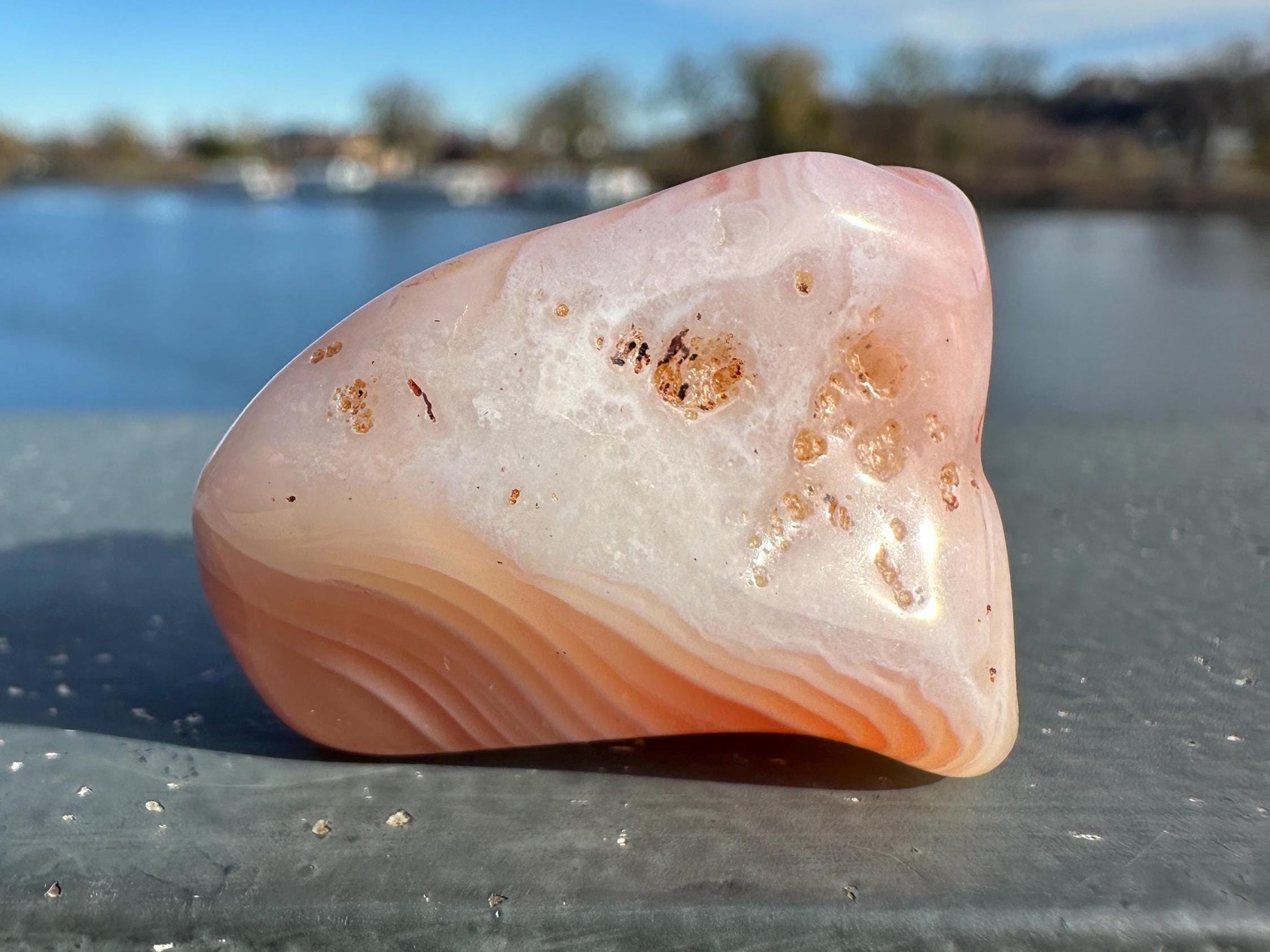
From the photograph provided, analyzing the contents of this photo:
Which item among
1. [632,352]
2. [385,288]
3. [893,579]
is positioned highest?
[632,352]

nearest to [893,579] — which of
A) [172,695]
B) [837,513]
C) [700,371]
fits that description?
[837,513]

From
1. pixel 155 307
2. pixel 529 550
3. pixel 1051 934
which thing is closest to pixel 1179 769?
pixel 1051 934

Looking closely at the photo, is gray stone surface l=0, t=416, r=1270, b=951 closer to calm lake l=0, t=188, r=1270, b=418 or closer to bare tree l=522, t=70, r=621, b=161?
calm lake l=0, t=188, r=1270, b=418

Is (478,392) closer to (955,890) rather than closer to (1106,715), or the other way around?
(955,890)

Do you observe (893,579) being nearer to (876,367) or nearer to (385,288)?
(876,367)

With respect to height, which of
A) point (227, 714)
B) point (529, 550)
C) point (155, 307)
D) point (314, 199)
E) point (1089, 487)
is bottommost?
point (314, 199)
